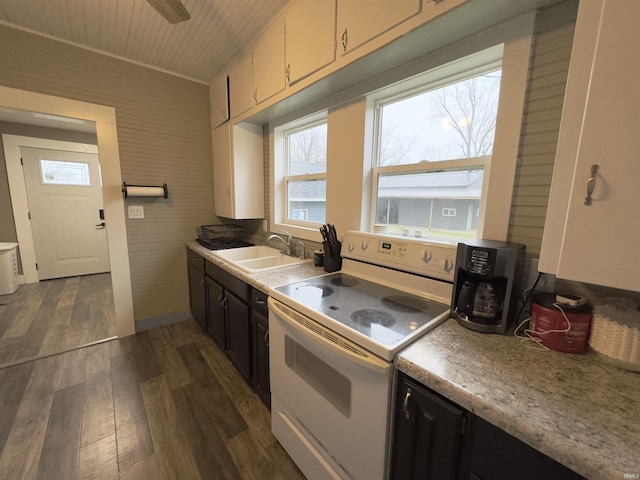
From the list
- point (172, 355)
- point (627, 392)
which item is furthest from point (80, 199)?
point (627, 392)

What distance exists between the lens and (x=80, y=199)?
13.9ft

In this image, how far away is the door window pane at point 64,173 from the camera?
154 inches

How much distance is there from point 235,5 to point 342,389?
2211mm

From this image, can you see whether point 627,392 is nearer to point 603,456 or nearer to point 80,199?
point 603,456

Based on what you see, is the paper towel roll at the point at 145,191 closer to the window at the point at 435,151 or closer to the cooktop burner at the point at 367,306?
the cooktop burner at the point at 367,306

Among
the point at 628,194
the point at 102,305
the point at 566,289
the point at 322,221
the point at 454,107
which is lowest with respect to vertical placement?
the point at 102,305

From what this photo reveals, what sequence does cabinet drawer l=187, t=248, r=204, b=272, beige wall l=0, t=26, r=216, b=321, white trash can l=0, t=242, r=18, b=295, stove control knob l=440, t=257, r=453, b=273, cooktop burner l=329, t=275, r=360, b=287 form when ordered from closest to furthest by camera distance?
stove control knob l=440, t=257, r=453, b=273 < cooktop burner l=329, t=275, r=360, b=287 < beige wall l=0, t=26, r=216, b=321 < cabinet drawer l=187, t=248, r=204, b=272 < white trash can l=0, t=242, r=18, b=295

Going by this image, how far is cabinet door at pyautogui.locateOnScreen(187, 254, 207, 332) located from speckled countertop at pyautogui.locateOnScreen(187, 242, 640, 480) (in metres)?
2.09

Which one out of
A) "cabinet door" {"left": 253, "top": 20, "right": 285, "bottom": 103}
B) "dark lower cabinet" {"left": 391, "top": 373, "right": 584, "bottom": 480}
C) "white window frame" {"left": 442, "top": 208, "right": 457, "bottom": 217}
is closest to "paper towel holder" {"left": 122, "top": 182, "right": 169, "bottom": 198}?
"cabinet door" {"left": 253, "top": 20, "right": 285, "bottom": 103}

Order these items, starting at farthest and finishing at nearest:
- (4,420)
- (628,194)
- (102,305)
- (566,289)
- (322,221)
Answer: (102,305)
(322,221)
(4,420)
(566,289)
(628,194)

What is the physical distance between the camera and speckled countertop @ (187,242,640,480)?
1.63 ft

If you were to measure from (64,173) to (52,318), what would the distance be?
2.61 meters

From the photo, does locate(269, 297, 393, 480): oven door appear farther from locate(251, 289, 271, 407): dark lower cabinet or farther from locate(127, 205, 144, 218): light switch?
locate(127, 205, 144, 218): light switch

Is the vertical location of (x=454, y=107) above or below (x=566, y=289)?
above
